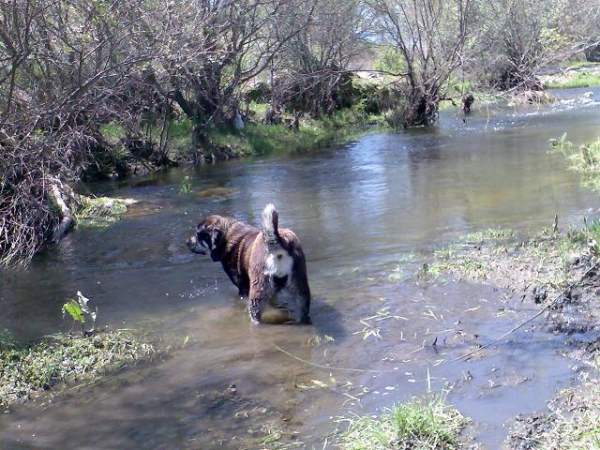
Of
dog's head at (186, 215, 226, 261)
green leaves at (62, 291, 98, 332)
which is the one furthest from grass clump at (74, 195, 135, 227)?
green leaves at (62, 291, 98, 332)

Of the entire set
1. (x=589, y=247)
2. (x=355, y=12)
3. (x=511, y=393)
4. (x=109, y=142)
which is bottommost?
(x=511, y=393)

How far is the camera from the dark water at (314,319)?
18.6 feet

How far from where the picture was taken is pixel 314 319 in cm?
793

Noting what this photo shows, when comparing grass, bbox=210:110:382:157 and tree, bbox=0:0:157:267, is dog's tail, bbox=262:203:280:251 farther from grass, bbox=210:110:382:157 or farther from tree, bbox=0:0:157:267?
grass, bbox=210:110:382:157

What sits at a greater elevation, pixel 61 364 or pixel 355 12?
pixel 355 12

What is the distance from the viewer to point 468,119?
31.6 metres

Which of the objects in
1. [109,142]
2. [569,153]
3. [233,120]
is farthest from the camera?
[233,120]

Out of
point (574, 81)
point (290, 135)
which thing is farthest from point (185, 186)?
point (574, 81)

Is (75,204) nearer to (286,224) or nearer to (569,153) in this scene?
(286,224)

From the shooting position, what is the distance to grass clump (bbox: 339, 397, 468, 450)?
4.66 m

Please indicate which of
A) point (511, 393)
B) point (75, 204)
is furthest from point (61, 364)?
point (75, 204)

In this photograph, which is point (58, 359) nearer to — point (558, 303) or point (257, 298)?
point (257, 298)

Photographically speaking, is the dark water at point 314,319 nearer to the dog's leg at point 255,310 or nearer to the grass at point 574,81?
the dog's leg at point 255,310

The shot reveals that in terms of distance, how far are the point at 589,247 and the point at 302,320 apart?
10.2ft
